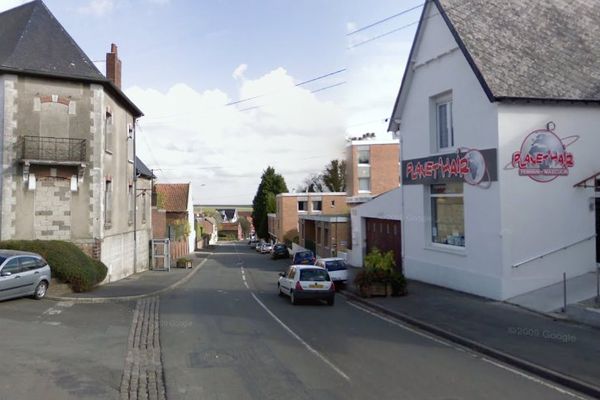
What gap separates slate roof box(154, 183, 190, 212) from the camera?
6493cm

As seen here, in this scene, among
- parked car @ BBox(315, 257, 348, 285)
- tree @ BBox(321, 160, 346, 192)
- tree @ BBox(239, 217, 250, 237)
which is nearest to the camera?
parked car @ BBox(315, 257, 348, 285)

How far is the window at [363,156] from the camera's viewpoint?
58.9 meters

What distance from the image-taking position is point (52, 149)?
22.7 m

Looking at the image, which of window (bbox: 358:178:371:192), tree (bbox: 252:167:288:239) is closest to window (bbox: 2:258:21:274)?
window (bbox: 358:178:371:192)

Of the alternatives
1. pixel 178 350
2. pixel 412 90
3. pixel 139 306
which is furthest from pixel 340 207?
pixel 178 350

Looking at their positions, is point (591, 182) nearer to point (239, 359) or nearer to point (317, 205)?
point (239, 359)

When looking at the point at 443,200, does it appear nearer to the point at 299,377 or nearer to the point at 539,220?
the point at 539,220

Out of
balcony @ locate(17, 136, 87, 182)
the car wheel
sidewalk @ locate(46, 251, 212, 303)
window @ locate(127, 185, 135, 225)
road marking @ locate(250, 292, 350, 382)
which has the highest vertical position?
balcony @ locate(17, 136, 87, 182)

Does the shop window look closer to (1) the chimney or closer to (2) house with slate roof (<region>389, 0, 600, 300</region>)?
(1) the chimney

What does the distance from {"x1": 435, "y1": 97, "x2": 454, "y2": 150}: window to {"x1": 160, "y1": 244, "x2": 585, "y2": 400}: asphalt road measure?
26.1 ft

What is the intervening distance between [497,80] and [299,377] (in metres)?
12.0

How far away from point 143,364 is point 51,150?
15548mm

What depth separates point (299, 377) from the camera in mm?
8562

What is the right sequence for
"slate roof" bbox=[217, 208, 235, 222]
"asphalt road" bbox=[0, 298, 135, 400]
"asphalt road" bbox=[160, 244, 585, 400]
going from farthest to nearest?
"slate roof" bbox=[217, 208, 235, 222] < "asphalt road" bbox=[0, 298, 135, 400] < "asphalt road" bbox=[160, 244, 585, 400]
